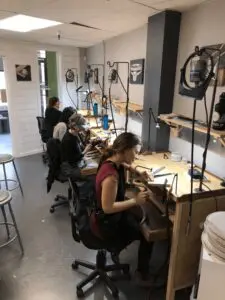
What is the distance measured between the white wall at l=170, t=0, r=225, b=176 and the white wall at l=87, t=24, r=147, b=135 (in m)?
0.76

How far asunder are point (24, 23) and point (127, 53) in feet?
4.76

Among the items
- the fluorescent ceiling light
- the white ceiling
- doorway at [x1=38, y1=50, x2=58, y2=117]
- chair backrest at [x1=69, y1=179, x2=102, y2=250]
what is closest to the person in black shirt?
chair backrest at [x1=69, y1=179, x2=102, y2=250]

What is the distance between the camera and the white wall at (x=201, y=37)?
2.07 metres

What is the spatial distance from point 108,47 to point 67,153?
7.75 feet

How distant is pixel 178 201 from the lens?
5.49 ft

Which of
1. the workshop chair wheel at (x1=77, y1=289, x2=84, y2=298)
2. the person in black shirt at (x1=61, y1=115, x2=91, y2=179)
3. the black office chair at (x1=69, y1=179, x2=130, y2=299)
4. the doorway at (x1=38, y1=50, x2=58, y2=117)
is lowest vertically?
the workshop chair wheel at (x1=77, y1=289, x2=84, y2=298)

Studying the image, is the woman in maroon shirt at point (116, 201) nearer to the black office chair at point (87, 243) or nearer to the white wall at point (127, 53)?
the black office chair at point (87, 243)

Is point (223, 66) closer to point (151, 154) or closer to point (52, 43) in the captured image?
point (151, 154)

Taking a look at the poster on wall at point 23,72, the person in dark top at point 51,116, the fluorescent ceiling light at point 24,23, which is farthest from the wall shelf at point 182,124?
the poster on wall at point 23,72

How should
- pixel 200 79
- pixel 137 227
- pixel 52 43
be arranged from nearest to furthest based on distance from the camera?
pixel 200 79 → pixel 137 227 → pixel 52 43

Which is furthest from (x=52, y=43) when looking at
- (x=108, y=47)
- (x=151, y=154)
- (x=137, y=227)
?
(x=137, y=227)

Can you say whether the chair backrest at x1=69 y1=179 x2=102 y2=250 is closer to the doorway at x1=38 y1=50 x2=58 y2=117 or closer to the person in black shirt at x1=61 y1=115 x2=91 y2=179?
the person in black shirt at x1=61 y1=115 x2=91 y2=179

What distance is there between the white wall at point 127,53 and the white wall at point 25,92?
3.37ft

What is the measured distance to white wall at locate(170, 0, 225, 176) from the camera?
6.79 feet
